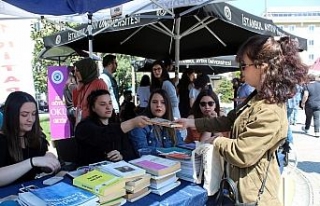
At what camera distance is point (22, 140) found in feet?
7.87

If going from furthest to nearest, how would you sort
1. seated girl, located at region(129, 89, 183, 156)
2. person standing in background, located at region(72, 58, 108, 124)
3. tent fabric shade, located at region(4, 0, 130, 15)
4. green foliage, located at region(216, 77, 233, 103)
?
green foliage, located at region(216, 77, 233, 103)
person standing in background, located at region(72, 58, 108, 124)
tent fabric shade, located at region(4, 0, 130, 15)
seated girl, located at region(129, 89, 183, 156)

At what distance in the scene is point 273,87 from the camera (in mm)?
1639

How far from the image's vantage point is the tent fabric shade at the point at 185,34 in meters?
4.54

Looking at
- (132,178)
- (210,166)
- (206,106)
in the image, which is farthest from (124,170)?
(206,106)

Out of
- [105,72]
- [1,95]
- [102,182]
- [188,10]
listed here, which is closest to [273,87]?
[102,182]

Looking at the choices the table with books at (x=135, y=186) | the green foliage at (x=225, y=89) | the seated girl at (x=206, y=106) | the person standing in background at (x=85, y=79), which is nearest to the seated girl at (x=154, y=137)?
the seated girl at (x=206, y=106)

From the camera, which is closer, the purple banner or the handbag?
the handbag

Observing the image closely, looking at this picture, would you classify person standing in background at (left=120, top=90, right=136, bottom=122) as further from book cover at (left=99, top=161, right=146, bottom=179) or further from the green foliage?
the green foliage

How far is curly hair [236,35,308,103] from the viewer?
1.63 meters

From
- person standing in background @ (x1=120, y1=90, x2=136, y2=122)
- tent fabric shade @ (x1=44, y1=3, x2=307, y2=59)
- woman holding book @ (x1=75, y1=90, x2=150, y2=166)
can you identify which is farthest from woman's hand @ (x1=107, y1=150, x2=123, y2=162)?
person standing in background @ (x1=120, y1=90, x2=136, y2=122)

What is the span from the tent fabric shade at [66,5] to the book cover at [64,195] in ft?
6.36

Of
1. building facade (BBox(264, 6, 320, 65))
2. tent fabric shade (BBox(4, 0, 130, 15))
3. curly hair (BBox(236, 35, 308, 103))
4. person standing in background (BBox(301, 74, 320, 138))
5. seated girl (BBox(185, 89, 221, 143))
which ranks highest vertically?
building facade (BBox(264, 6, 320, 65))

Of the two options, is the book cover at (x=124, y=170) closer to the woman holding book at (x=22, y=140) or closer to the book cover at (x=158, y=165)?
the book cover at (x=158, y=165)

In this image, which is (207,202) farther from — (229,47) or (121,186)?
(229,47)
